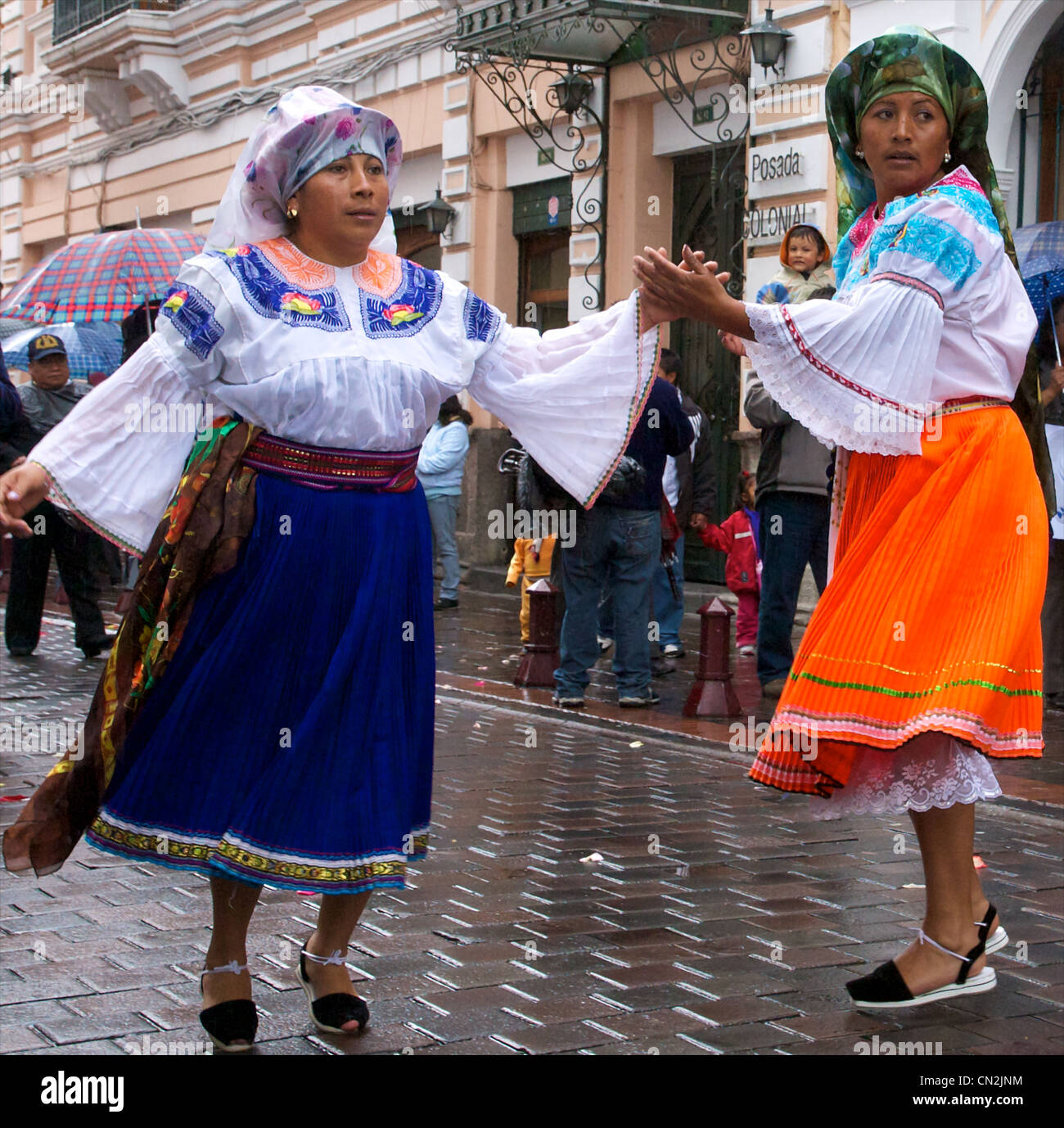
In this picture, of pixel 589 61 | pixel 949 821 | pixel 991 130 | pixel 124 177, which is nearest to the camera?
pixel 949 821

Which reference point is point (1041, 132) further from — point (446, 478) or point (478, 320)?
point (478, 320)

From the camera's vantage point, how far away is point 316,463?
3.75 m

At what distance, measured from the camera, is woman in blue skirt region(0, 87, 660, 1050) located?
12.1 feet

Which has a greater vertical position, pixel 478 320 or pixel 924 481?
pixel 478 320

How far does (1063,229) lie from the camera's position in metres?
9.66

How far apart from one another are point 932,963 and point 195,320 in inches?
86.5

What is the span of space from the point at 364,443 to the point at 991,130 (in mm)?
9125

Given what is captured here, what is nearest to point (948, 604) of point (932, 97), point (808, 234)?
point (932, 97)

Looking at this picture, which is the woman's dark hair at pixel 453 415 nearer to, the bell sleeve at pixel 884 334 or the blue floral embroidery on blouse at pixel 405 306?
the blue floral embroidery on blouse at pixel 405 306

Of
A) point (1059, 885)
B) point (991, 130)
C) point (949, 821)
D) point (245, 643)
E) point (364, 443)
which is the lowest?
point (1059, 885)

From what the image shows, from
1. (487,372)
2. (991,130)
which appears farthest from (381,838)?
(991,130)

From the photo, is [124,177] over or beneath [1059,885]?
over
